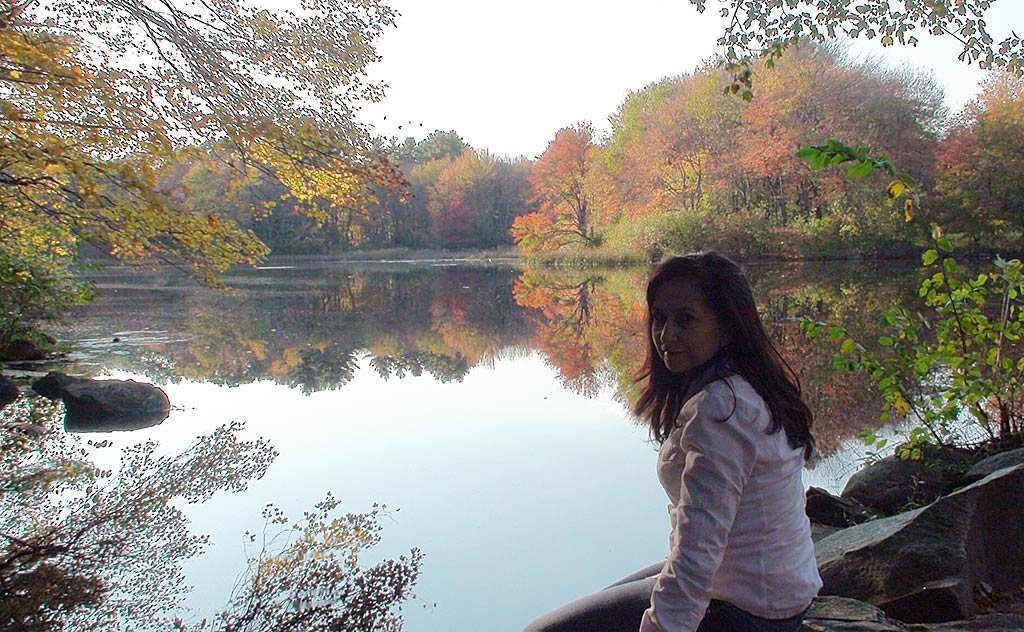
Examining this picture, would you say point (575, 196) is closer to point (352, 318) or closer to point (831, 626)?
point (352, 318)

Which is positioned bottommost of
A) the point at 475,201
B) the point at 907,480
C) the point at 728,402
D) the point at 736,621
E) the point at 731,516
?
the point at 907,480

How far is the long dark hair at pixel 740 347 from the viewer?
1.53m

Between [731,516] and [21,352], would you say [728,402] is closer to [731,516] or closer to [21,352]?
[731,516]

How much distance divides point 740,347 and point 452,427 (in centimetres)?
442

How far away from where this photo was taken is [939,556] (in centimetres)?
249

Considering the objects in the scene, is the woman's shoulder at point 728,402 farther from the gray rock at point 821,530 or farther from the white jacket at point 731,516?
the gray rock at point 821,530

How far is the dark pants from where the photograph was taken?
150 cm

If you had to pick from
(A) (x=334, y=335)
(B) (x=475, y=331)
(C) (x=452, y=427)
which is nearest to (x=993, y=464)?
(C) (x=452, y=427)

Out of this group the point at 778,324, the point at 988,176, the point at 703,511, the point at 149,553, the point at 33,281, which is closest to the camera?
the point at 703,511

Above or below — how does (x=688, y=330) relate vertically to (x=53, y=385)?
above

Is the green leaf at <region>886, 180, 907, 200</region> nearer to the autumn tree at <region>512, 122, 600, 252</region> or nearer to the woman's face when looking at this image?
the woman's face

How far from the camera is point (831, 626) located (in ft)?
6.95

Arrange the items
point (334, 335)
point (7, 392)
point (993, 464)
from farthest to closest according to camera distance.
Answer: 1. point (334, 335)
2. point (7, 392)
3. point (993, 464)

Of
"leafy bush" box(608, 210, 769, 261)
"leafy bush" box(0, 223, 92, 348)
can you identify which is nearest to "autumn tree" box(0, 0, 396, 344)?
"leafy bush" box(0, 223, 92, 348)
